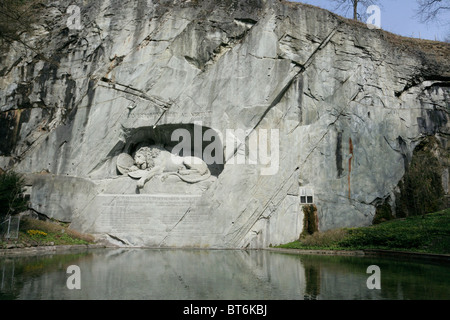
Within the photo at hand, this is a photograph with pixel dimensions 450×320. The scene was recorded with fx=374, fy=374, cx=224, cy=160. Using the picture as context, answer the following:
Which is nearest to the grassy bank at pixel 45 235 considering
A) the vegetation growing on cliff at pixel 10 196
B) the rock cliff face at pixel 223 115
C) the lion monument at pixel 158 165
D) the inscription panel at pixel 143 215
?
the rock cliff face at pixel 223 115

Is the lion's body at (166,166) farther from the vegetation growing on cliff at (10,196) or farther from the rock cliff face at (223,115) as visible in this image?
the vegetation growing on cliff at (10,196)

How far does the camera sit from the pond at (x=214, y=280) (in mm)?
5634

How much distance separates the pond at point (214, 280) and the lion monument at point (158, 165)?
6.98 meters

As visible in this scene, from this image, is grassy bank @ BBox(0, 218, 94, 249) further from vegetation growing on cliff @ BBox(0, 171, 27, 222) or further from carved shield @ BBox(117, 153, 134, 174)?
Answer: carved shield @ BBox(117, 153, 134, 174)

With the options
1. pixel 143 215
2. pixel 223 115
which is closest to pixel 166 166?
pixel 143 215

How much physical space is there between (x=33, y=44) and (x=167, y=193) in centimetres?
1099

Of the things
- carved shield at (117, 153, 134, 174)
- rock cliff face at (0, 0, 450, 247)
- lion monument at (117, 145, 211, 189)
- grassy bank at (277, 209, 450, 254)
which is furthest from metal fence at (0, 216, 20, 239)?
grassy bank at (277, 209, 450, 254)

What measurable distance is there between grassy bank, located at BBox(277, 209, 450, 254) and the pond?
2177 millimetres

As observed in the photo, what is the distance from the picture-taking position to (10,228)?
12.4m

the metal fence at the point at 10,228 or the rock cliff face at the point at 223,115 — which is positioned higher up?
the rock cliff face at the point at 223,115

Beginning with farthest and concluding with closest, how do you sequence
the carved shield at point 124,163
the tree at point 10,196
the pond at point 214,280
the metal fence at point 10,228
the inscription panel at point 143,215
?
the carved shield at point 124,163
the inscription panel at point 143,215
the tree at point 10,196
the metal fence at point 10,228
the pond at point 214,280

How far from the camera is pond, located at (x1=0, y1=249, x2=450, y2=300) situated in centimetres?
563

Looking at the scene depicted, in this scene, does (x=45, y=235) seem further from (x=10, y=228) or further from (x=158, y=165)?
(x=158, y=165)
